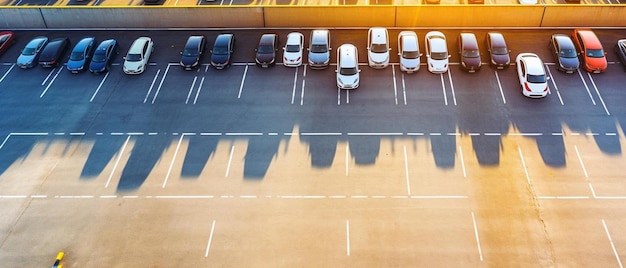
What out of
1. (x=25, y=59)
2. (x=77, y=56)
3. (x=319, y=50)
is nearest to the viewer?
(x=319, y=50)

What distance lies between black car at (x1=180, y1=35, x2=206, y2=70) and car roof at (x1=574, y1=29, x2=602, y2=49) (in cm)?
2459

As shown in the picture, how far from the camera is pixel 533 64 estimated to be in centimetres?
2627

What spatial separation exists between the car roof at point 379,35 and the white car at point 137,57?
15.1 metres

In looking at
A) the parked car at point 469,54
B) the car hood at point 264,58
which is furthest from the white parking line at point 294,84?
the parked car at point 469,54

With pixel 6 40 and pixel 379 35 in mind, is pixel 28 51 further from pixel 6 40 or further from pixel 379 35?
pixel 379 35

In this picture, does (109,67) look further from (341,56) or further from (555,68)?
(555,68)

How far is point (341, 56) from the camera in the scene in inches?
1086

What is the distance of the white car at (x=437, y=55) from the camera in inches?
1080

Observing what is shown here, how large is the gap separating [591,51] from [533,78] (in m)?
5.13

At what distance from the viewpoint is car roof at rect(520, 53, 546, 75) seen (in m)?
25.8

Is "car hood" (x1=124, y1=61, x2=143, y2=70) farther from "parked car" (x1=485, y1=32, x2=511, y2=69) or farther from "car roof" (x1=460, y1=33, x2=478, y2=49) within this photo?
"parked car" (x1=485, y1=32, x2=511, y2=69)

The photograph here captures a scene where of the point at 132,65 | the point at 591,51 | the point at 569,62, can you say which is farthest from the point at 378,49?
the point at 132,65

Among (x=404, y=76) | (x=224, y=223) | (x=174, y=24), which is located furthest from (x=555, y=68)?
(x=174, y=24)

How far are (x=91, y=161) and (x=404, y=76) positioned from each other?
18.7m
